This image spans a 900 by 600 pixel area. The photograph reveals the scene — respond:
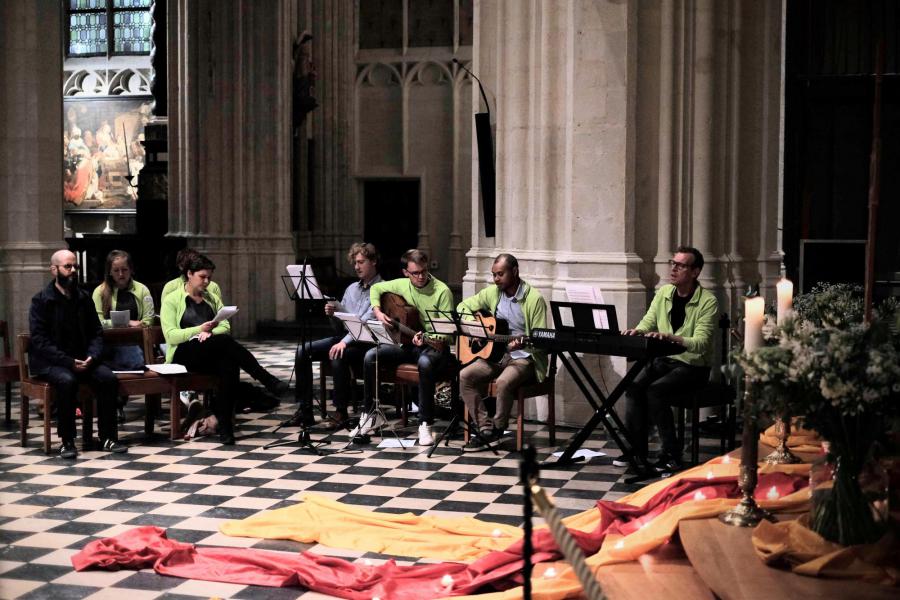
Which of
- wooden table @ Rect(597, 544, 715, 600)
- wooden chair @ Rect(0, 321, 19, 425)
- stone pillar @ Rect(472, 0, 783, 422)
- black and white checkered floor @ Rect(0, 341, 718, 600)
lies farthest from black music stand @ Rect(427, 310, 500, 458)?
wooden table @ Rect(597, 544, 715, 600)

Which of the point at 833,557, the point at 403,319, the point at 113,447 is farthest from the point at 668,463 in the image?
the point at 833,557

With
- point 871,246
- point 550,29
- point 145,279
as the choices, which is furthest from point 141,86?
point 871,246

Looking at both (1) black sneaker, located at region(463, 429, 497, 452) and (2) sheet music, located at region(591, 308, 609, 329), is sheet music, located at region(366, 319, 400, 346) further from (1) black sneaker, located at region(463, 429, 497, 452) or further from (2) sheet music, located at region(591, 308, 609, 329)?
(2) sheet music, located at region(591, 308, 609, 329)

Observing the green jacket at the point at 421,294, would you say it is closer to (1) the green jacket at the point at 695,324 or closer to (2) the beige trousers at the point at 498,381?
(2) the beige trousers at the point at 498,381

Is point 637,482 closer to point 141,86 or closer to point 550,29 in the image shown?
point 550,29

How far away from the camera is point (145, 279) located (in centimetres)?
1725

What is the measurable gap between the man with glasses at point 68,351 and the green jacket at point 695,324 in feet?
13.0

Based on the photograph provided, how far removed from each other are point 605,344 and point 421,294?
2.31 m

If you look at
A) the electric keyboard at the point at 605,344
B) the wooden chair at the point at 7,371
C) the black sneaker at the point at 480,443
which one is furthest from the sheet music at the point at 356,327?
the wooden chair at the point at 7,371

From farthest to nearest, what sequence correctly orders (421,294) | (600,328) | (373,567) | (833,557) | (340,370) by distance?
(340,370) < (421,294) < (600,328) < (373,567) < (833,557)

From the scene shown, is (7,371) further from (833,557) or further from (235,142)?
(235,142)

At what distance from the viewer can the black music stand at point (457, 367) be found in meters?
8.68

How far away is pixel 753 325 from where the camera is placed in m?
4.58

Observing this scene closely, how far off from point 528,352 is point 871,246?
448 cm
